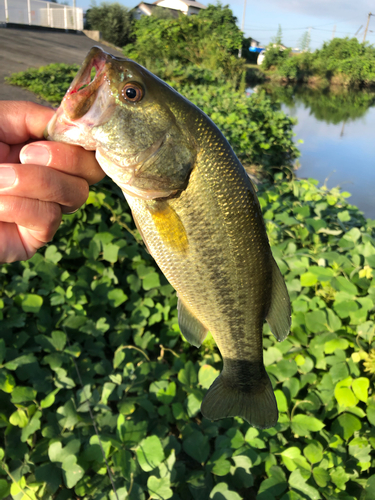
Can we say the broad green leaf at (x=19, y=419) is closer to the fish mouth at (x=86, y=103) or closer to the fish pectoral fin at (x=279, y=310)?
the fish pectoral fin at (x=279, y=310)

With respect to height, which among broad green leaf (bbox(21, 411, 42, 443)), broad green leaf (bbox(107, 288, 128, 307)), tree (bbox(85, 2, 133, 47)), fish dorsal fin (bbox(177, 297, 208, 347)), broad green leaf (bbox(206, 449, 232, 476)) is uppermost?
tree (bbox(85, 2, 133, 47))

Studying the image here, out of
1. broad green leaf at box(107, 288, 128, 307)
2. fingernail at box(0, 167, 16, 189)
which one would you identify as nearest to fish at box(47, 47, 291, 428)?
fingernail at box(0, 167, 16, 189)

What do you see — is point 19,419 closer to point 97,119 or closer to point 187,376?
point 187,376

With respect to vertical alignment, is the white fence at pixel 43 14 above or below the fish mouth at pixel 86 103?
above

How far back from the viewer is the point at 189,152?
4.37 ft

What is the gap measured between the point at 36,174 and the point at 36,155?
0.09 meters

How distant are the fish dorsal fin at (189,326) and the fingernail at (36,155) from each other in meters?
0.79

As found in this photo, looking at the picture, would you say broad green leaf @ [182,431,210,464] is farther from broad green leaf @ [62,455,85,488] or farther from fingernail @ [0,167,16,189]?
fingernail @ [0,167,16,189]

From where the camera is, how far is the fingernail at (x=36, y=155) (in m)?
1.34

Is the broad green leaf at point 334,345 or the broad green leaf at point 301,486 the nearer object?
the broad green leaf at point 301,486

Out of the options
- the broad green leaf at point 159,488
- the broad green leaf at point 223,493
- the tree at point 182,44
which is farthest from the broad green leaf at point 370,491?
the tree at point 182,44

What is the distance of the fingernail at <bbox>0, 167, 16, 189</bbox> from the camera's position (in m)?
1.28

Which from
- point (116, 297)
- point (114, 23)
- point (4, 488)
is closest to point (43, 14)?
point (114, 23)

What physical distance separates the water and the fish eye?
448 centimetres
